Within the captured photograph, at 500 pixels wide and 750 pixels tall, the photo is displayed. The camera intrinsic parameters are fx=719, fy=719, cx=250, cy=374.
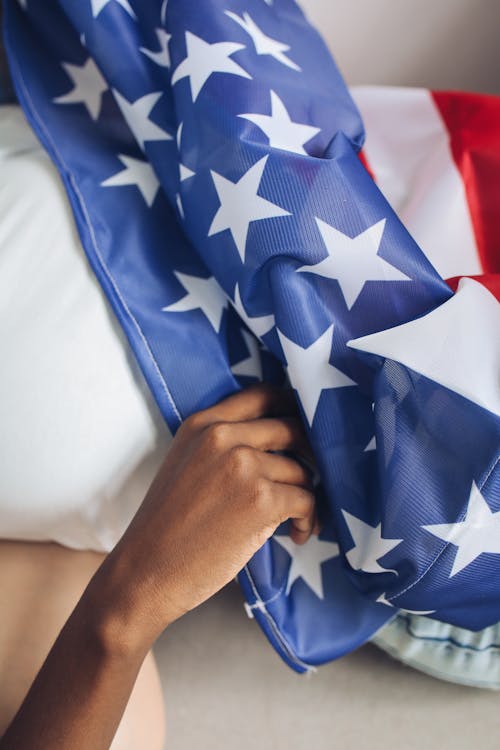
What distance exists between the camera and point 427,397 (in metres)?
0.54

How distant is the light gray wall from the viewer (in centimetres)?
106

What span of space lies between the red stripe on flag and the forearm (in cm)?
49

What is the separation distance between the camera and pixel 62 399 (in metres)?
0.63

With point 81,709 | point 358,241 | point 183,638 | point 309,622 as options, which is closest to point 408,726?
point 309,622

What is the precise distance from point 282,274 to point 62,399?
221 millimetres

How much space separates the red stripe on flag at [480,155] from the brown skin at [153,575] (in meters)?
0.34

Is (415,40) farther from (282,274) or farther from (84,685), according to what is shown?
(84,685)

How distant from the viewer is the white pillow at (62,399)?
2.06 feet

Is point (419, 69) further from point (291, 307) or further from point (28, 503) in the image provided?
point (28, 503)

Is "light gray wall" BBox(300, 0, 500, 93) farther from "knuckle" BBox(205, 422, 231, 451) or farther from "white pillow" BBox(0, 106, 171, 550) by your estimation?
"knuckle" BBox(205, 422, 231, 451)

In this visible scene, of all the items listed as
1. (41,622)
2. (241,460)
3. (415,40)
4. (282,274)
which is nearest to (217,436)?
(241,460)

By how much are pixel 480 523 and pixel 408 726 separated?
1.09 feet

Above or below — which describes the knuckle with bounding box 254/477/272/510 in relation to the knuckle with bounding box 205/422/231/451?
below

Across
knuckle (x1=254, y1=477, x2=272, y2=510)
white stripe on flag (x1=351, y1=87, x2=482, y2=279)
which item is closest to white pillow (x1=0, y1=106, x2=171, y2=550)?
knuckle (x1=254, y1=477, x2=272, y2=510)
